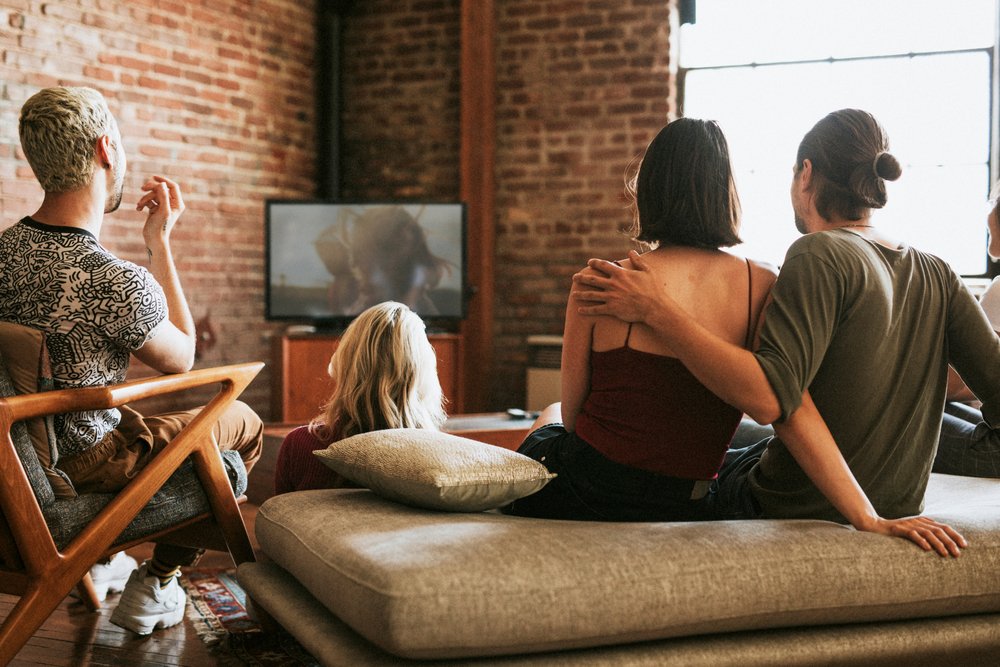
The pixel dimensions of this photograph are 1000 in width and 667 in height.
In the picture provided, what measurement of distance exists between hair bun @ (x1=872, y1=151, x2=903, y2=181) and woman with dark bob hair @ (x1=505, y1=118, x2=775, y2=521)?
0.88 ft

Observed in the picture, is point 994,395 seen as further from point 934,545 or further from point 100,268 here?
point 100,268

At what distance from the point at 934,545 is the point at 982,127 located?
13.1ft

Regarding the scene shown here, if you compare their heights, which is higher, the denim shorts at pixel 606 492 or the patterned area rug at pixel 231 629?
the denim shorts at pixel 606 492

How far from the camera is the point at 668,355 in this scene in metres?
1.82

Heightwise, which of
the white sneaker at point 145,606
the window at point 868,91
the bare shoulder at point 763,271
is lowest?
the white sneaker at point 145,606

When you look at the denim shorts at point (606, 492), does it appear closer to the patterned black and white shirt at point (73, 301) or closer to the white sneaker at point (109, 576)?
the patterned black and white shirt at point (73, 301)

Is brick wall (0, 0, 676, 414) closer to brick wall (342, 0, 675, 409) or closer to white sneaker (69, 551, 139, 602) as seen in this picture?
brick wall (342, 0, 675, 409)

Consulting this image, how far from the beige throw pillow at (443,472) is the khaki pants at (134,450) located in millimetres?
537

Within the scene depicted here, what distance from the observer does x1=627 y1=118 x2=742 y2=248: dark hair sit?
1829mm

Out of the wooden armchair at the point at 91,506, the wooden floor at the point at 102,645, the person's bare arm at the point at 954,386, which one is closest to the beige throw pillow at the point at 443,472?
the wooden armchair at the point at 91,506

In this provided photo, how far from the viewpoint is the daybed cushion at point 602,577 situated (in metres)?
1.50

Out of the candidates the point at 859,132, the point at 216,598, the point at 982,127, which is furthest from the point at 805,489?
the point at 982,127

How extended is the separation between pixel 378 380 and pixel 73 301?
2.21 ft

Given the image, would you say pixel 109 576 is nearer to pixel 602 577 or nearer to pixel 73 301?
pixel 73 301
